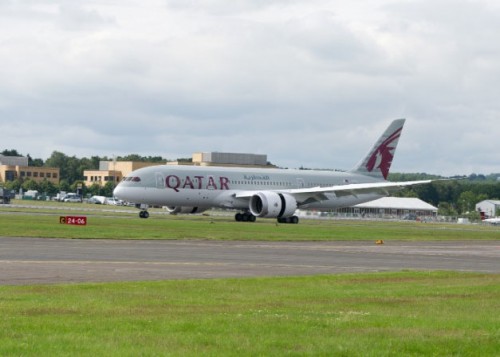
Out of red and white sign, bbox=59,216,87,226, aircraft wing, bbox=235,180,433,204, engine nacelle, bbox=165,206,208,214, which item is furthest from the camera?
aircraft wing, bbox=235,180,433,204

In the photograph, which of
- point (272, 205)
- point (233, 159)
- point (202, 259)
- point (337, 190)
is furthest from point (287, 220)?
point (233, 159)

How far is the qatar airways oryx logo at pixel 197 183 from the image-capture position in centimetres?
8481

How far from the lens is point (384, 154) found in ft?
323

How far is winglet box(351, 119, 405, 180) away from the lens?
98062 millimetres

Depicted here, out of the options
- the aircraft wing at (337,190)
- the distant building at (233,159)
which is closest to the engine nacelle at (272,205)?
the aircraft wing at (337,190)

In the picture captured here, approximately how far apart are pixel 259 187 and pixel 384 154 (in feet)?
46.2

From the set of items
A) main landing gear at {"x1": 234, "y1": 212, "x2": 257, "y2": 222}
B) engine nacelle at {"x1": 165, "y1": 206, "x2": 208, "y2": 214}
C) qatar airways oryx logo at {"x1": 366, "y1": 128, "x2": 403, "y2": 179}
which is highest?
qatar airways oryx logo at {"x1": 366, "y1": 128, "x2": 403, "y2": 179}

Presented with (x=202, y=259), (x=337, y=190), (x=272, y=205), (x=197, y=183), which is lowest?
(x=202, y=259)

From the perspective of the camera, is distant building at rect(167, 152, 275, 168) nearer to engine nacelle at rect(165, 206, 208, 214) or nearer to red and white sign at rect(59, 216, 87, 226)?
engine nacelle at rect(165, 206, 208, 214)

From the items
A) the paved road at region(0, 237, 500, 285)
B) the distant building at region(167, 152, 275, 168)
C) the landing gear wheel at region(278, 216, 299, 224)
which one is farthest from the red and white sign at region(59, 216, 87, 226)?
the distant building at region(167, 152, 275, 168)

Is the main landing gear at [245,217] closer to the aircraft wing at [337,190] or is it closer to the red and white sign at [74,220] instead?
the aircraft wing at [337,190]

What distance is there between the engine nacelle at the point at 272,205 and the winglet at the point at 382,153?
13015 mm

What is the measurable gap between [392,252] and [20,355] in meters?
34.3

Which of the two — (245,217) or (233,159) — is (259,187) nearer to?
(245,217)
